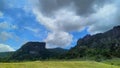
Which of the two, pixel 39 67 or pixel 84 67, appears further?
pixel 84 67

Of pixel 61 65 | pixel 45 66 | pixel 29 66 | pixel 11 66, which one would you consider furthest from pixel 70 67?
pixel 11 66

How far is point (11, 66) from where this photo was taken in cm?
8706

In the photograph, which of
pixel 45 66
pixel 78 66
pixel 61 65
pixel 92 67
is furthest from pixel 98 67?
pixel 45 66

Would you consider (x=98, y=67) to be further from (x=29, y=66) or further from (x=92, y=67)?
(x=29, y=66)

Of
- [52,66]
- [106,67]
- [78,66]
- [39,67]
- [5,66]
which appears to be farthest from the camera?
[106,67]

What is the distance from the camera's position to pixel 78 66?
4188 inches

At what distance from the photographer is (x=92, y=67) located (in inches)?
4333

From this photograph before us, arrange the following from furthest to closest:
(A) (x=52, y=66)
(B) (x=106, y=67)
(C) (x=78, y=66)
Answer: (B) (x=106, y=67)
(C) (x=78, y=66)
(A) (x=52, y=66)

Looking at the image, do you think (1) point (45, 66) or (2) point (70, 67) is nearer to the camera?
(1) point (45, 66)


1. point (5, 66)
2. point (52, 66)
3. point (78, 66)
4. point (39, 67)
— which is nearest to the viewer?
point (5, 66)

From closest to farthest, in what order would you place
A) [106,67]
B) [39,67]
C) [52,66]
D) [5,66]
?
[5,66]
[39,67]
[52,66]
[106,67]

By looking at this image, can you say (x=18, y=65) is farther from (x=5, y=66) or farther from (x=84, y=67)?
(x=84, y=67)

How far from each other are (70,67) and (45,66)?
12.0 meters

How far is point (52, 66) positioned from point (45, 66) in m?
3.70
